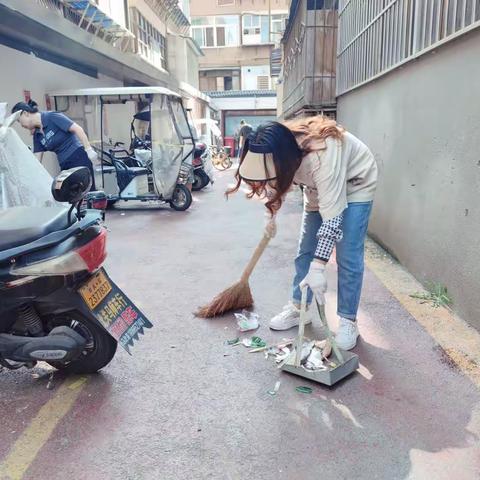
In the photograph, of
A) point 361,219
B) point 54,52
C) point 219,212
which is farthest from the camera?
point 54,52

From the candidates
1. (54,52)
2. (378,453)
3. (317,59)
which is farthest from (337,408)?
(54,52)

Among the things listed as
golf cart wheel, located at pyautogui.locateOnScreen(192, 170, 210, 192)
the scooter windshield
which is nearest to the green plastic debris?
the scooter windshield

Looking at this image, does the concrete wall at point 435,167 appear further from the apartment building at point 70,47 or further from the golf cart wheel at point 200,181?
the golf cart wheel at point 200,181

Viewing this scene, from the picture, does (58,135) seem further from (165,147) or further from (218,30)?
(218,30)

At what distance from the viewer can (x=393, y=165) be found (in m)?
5.22

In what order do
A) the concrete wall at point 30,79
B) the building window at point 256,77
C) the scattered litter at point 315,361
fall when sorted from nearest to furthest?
the scattered litter at point 315,361 < the concrete wall at point 30,79 < the building window at point 256,77

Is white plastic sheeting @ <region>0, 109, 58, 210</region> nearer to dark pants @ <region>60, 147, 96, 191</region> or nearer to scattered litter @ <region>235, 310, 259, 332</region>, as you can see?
dark pants @ <region>60, 147, 96, 191</region>

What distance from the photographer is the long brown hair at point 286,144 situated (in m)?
2.38

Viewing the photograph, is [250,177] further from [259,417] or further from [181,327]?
[181,327]

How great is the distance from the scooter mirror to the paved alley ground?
1.07 metres

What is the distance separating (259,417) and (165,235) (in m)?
4.56

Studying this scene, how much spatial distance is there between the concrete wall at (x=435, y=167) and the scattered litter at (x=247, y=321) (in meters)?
1.48

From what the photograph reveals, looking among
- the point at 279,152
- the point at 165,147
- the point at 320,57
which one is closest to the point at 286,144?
the point at 279,152

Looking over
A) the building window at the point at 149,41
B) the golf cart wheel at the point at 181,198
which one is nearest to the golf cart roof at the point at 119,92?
the golf cart wheel at the point at 181,198
